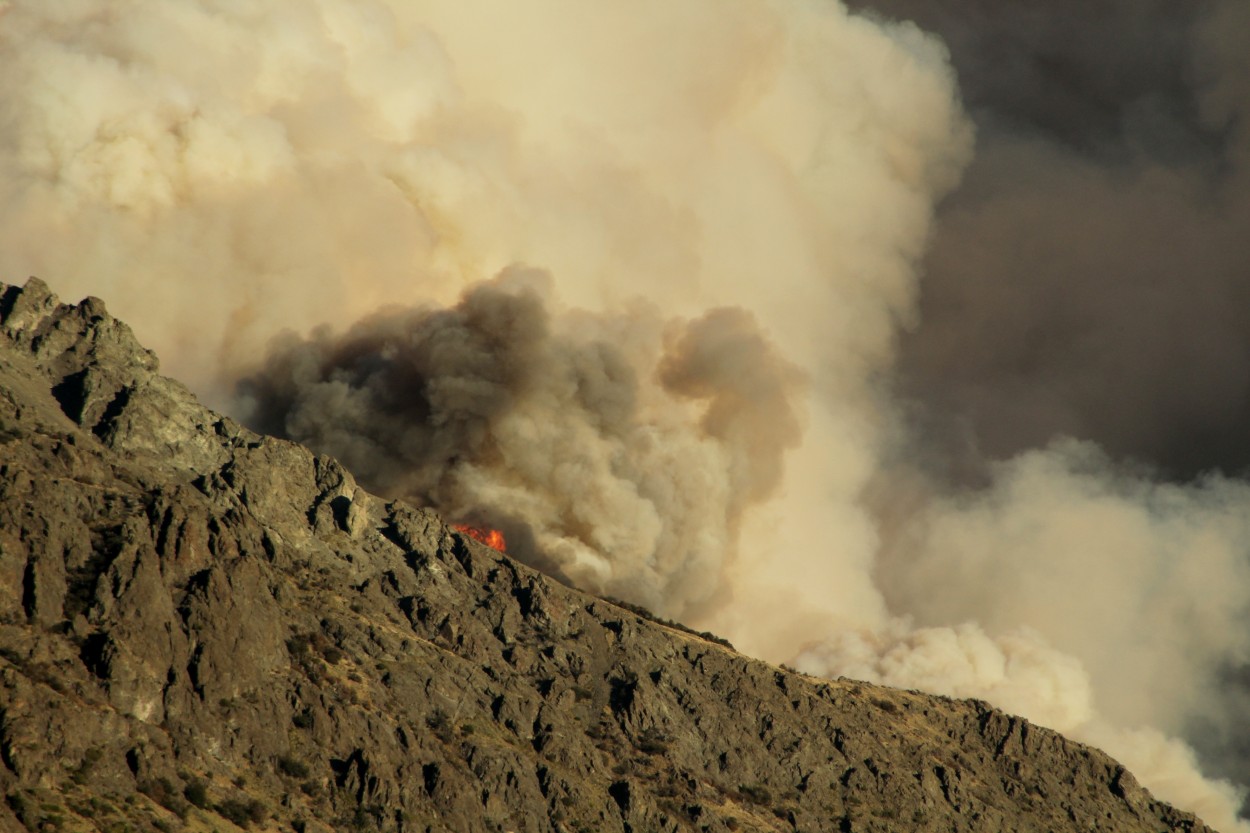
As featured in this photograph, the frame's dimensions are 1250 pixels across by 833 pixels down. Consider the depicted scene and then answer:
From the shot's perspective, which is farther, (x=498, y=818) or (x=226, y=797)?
(x=498, y=818)

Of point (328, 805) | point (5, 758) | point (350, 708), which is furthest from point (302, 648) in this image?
point (5, 758)

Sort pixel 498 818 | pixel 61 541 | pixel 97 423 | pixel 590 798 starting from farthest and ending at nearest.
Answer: pixel 97 423, pixel 590 798, pixel 498 818, pixel 61 541

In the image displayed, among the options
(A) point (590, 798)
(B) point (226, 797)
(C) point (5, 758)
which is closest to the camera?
(C) point (5, 758)

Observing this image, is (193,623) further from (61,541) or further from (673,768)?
(673,768)

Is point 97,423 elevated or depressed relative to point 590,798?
elevated

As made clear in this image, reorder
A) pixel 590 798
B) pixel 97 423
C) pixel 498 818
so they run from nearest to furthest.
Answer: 1. pixel 498 818
2. pixel 590 798
3. pixel 97 423

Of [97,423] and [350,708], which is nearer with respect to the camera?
[350,708]

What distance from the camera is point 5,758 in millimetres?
131875

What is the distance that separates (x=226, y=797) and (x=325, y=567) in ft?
160

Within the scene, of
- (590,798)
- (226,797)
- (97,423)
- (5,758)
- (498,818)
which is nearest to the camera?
(5,758)

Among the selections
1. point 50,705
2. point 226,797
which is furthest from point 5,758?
point 226,797

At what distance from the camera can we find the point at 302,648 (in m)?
173

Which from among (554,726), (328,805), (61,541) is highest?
(554,726)

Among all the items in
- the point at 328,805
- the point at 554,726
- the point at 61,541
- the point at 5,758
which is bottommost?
the point at 5,758
